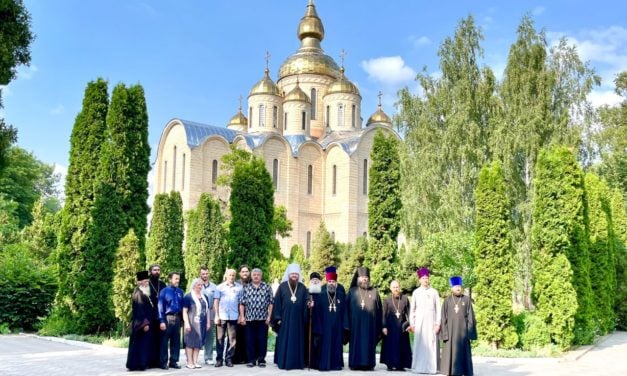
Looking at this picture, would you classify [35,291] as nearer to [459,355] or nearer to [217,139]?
[459,355]

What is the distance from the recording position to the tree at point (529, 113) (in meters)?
16.7

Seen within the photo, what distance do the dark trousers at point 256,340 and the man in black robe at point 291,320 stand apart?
0.21m

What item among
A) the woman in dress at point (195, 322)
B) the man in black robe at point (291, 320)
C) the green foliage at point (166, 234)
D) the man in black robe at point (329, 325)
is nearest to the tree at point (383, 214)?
the man in black robe at point (329, 325)

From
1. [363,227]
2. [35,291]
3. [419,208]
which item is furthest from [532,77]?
[363,227]

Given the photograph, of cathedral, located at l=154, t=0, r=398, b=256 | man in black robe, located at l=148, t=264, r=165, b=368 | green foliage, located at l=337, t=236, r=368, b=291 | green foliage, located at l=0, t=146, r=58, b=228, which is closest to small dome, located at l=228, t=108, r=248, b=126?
cathedral, located at l=154, t=0, r=398, b=256

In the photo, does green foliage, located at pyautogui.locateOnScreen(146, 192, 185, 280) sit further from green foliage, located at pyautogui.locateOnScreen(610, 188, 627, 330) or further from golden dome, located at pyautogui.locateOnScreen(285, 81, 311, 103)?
golden dome, located at pyautogui.locateOnScreen(285, 81, 311, 103)

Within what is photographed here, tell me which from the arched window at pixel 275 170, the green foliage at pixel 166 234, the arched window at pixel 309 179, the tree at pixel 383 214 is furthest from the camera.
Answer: the arched window at pixel 309 179

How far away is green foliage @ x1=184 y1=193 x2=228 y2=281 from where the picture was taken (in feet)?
67.9

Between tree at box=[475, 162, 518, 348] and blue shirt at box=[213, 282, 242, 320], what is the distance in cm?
494

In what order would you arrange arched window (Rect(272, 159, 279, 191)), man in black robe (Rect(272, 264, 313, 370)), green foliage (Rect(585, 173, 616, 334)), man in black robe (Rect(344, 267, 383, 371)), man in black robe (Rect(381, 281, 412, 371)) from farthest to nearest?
arched window (Rect(272, 159, 279, 191)) → green foliage (Rect(585, 173, 616, 334)) → man in black robe (Rect(381, 281, 412, 371)) → man in black robe (Rect(344, 267, 383, 371)) → man in black robe (Rect(272, 264, 313, 370))

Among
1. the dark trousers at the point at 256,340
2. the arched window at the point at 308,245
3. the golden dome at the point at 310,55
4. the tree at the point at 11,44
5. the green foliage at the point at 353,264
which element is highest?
the golden dome at the point at 310,55

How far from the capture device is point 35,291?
13633mm

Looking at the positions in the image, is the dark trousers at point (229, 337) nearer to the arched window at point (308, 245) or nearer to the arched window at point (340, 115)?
the arched window at point (308, 245)

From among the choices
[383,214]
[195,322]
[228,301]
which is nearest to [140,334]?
[195,322]
